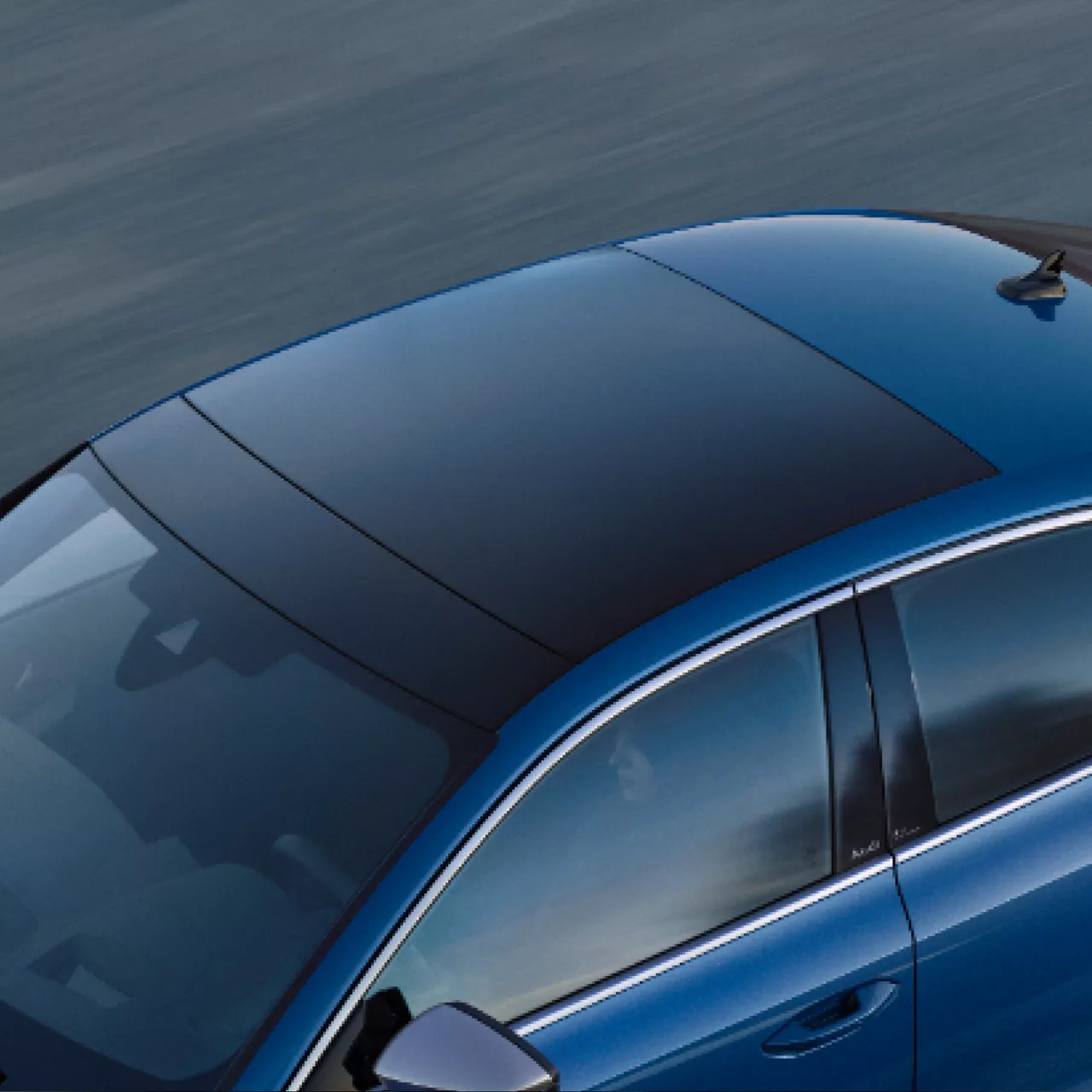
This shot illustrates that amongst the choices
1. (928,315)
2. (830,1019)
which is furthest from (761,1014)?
(928,315)

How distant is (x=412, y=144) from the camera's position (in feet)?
28.5

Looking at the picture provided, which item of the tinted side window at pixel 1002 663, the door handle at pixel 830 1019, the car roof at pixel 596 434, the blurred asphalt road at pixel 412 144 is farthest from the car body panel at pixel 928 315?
the blurred asphalt road at pixel 412 144

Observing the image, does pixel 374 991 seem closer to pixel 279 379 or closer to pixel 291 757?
pixel 291 757

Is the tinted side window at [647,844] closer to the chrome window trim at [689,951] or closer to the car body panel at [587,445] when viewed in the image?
the chrome window trim at [689,951]

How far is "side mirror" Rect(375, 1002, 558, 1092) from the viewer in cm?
282

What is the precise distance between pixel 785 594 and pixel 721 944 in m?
0.51

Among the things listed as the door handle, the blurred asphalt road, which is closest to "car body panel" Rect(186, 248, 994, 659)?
the door handle

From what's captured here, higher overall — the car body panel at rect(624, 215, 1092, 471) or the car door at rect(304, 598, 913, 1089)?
the car body panel at rect(624, 215, 1092, 471)

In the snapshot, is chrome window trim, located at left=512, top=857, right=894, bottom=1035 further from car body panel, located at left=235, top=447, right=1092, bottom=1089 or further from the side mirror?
Result: car body panel, located at left=235, top=447, right=1092, bottom=1089

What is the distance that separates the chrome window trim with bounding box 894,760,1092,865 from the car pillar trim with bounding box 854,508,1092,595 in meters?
0.38

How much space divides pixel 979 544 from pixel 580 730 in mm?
721

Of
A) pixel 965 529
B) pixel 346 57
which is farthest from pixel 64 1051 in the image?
pixel 346 57

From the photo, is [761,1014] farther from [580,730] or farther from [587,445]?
[587,445]

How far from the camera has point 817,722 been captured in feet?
10.8
